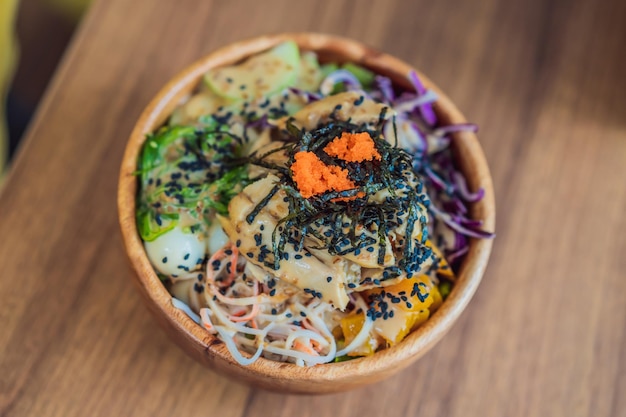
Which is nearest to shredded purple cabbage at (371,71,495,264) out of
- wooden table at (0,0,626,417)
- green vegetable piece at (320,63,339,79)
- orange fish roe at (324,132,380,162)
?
green vegetable piece at (320,63,339,79)

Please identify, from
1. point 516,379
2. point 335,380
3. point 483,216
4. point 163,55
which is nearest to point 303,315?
point 335,380

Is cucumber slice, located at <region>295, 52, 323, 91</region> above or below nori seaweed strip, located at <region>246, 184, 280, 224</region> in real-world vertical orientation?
above

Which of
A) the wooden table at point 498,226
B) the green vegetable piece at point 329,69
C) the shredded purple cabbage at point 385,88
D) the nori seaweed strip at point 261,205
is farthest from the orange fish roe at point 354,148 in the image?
the wooden table at point 498,226

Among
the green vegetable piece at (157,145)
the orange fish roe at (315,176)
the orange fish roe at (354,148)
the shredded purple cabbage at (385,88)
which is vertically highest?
the shredded purple cabbage at (385,88)

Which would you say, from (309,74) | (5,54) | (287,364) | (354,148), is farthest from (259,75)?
(5,54)

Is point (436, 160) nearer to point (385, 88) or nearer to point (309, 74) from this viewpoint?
point (385, 88)

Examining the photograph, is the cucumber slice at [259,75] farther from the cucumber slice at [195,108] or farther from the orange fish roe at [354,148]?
the orange fish roe at [354,148]

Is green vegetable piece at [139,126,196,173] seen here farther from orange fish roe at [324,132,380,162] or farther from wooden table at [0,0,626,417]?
orange fish roe at [324,132,380,162]
